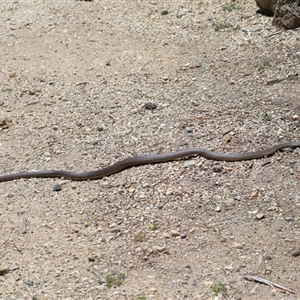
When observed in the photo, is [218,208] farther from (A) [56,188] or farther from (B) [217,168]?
(A) [56,188]

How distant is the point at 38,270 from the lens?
Result: 576 centimetres

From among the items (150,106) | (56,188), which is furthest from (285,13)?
(56,188)

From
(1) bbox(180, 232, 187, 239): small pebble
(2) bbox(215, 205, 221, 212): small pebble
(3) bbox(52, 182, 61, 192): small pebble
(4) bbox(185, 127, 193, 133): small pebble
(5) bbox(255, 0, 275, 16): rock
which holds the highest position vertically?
(5) bbox(255, 0, 275, 16): rock

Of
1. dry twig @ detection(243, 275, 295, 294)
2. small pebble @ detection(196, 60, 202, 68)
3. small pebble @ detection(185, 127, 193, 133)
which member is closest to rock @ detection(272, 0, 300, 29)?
small pebble @ detection(196, 60, 202, 68)

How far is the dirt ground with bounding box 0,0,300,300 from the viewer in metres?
5.63

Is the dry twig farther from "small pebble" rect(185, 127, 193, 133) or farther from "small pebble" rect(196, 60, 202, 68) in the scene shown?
"small pebble" rect(196, 60, 202, 68)

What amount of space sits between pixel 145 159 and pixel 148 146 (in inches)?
15.6

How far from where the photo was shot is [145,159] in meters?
7.20

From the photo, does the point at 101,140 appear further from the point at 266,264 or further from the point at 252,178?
the point at 266,264

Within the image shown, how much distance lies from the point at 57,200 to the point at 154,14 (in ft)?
17.0

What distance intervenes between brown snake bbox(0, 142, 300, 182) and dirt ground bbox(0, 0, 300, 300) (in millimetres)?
72

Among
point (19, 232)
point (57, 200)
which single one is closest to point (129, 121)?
point (57, 200)

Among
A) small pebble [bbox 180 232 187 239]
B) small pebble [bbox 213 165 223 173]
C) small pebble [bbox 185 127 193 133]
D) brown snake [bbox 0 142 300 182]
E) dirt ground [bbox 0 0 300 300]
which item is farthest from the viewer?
small pebble [bbox 185 127 193 133]

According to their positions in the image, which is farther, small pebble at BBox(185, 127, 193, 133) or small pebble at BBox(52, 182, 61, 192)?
small pebble at BBox(185, 127, 193, 133)
